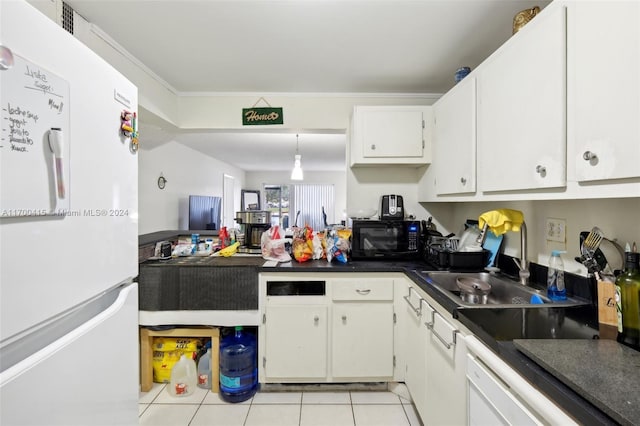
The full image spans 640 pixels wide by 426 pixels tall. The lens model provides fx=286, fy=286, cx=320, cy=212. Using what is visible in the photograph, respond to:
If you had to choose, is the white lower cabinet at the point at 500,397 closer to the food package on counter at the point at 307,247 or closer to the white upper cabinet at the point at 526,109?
the white upper cabinet at the point at 526,109

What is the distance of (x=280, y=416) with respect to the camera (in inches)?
68.6

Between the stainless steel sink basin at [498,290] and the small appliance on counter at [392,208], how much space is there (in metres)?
0.61

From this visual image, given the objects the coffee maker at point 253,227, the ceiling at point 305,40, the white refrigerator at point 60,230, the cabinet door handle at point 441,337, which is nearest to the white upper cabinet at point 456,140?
the ceiling at point 305,40

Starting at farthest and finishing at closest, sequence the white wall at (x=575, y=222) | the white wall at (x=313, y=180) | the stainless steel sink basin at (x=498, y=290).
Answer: the white wall at (x=313, y=180) < the stainless steel sink basin at (x=498, y=290) < the white wall at (x=575, y=222)

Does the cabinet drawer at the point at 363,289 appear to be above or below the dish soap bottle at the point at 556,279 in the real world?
below

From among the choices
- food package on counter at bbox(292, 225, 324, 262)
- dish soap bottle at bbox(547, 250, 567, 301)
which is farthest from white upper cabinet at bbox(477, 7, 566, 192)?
food package on counter at bbox(292, 225, 324, 262)

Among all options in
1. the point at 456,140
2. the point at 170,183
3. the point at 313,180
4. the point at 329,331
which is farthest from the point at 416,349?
the point at 313,180

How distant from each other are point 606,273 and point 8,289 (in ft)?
5.72

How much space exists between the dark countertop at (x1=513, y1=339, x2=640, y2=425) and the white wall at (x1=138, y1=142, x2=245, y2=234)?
3.15 m

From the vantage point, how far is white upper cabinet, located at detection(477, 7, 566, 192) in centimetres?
A: 98

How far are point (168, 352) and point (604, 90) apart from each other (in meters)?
2.58

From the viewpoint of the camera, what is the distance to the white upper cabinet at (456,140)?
5.04 ft

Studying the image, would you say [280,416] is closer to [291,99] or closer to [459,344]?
[459,344]

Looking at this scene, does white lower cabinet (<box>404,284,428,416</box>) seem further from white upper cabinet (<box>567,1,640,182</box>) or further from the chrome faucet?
white upper cabinet (<box>567,1,640,182</box>)
